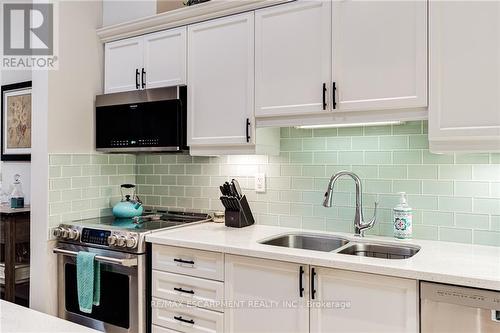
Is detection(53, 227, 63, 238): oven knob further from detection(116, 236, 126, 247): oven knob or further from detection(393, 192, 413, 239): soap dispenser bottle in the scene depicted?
detection(393, 192, 413, 239): soap dispenser bottle

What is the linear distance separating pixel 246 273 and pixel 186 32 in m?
1.59

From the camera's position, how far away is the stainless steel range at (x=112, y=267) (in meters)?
2.38

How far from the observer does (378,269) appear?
5.54 feet

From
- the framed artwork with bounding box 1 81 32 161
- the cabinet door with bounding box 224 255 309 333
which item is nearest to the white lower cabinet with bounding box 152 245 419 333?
the cabinet door with bounding box 224 255 309 333

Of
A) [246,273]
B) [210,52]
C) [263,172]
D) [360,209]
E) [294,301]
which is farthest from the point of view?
[263,172]

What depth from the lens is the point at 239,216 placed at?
262 centimetres

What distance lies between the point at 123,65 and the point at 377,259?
86.1 inches

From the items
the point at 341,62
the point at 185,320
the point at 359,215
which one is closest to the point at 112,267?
the point at 185,320

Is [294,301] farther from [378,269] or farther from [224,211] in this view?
[224,211]

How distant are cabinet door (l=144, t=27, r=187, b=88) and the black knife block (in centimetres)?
88

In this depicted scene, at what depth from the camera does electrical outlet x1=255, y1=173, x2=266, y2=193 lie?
2.73 metres

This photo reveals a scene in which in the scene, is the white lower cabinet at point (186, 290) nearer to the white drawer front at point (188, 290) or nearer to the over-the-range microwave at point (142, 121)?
the white drawer front at point (188, 290)

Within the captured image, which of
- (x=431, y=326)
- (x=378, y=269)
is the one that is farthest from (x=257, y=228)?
(x=431, y=326)

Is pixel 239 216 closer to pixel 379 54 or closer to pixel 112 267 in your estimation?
pixel 112 267
